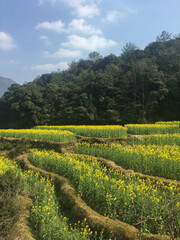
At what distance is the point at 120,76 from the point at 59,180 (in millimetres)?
35752

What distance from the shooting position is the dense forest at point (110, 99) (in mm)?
34594

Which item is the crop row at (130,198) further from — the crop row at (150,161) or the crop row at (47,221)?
the crop row at (150,161)

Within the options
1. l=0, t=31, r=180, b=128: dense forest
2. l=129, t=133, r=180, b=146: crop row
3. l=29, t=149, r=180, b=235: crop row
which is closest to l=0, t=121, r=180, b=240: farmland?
l=29, t=149, r=180, b=235: crop row

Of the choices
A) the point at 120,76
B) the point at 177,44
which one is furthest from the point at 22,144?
the point at 177,44

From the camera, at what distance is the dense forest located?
3459 cm

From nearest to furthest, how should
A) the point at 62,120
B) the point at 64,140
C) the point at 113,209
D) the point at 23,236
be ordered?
the point at 23,236 → the point at 113,209 → the point at 64,140 → the point at 62,120

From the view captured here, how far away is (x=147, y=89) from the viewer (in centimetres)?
3647

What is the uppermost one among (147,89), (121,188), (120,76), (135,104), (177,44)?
(177,44)

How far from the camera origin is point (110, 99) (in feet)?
Answer: 120

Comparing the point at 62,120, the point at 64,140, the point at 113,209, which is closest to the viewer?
the point at 113,209

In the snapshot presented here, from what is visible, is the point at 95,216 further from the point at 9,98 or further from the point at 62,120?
the point at 9,98

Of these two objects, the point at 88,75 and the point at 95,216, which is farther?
the point at 88,75

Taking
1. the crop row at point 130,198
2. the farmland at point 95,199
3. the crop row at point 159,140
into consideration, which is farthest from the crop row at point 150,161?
the crop row at point 159,140

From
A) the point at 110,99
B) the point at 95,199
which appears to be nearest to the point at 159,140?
the point at 95,199
